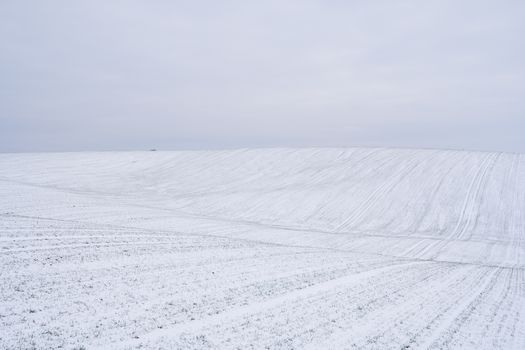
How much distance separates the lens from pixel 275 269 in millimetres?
14422

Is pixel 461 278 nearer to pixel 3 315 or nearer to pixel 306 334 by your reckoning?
pixel 306 334

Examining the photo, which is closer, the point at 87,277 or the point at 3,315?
the point at 3,315

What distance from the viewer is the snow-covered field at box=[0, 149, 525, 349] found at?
8.69 meters

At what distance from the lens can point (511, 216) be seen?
3005cm

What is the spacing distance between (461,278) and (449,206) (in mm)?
18299

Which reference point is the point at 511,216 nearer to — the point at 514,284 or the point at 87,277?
the point at 514,284

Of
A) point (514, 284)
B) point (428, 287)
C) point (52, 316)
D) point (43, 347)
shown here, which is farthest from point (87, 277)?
point (514, 284)

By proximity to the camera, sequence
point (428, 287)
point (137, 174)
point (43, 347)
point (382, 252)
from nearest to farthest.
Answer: point (43, 347) < point (428, 287) < point (382, 252) < point (137, 174)

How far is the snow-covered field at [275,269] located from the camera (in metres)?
8.69

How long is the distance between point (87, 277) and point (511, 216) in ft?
100

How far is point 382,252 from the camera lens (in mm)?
22359

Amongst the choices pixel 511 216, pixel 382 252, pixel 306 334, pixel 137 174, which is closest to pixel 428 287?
pixel 306 334

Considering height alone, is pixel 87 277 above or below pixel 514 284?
above

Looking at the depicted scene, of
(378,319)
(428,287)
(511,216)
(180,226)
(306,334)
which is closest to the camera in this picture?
(306,334)
